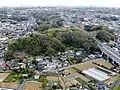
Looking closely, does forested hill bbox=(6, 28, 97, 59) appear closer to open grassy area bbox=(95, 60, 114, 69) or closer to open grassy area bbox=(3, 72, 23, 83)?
open grassy area bbox=(95, 60, 114, 69)

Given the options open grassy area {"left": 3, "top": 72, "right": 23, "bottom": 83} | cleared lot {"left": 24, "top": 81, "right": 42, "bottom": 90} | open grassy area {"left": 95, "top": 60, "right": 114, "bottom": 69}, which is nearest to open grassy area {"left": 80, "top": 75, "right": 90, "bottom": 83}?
open grassy area {"left": 95, "top": 60, "right": 114, "bottom": 69}

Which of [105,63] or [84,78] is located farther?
[105,63]

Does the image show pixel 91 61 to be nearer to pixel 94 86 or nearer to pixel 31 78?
pixel 94 86

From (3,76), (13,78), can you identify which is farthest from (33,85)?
(3,76)

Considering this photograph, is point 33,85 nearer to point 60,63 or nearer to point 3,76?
point 3,76

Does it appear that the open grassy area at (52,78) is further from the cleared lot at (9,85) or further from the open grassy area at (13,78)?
the cleared lot at (9,85)

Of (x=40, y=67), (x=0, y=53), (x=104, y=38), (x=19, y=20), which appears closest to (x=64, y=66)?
(x=40, y=67)

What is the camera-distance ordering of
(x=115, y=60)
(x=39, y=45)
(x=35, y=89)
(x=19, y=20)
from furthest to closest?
(x=19, y=20), (x=39, y=45), (x=115, y=60), (x=35, y=89)

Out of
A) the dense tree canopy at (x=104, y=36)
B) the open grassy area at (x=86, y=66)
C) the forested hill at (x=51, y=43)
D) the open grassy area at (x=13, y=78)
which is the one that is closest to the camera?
the open grassy area at (x=13, y=78)

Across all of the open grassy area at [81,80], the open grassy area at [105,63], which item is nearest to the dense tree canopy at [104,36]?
the open grassy area at [105,63]
